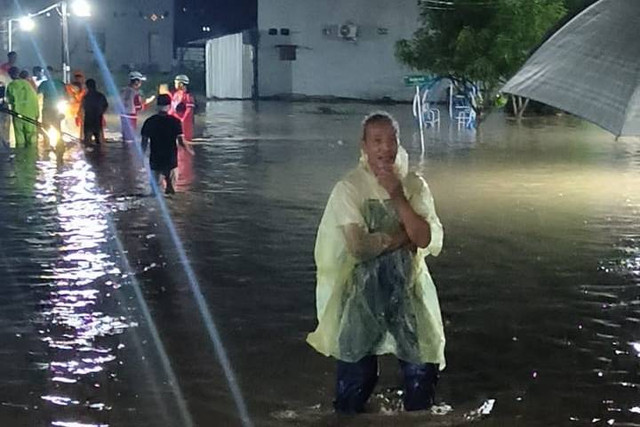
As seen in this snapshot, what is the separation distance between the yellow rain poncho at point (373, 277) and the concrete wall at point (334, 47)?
44.3 m

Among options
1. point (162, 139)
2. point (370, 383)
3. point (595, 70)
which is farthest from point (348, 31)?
point (595, 70)

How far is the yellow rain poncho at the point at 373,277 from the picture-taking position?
5820mm

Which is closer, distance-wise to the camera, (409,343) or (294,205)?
(409,343)

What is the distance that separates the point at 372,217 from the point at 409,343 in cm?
65

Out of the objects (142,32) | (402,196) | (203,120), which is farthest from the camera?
(142,32)

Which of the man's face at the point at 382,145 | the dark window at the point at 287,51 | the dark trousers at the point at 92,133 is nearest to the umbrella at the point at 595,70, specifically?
the man's face at the point at 382,145

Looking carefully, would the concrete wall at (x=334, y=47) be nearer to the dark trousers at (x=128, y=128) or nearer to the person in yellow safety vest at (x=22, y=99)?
the dark trousers at (x=128, y=128)

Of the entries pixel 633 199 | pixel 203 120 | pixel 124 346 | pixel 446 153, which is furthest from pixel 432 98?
pixel 124 346

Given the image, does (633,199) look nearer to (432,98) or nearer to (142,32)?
(432,98)

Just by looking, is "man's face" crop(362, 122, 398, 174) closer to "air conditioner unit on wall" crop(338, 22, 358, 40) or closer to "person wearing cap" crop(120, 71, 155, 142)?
"person wearing cap" crop(120, 71, 155, 142)

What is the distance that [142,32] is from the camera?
64.9m

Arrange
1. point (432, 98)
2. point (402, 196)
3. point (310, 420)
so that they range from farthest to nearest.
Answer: point (432, 98), point (310, 420), point (402, 196)

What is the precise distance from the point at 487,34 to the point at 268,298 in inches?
770

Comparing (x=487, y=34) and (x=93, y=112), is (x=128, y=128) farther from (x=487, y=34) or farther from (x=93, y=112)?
(x=487, y=34)
